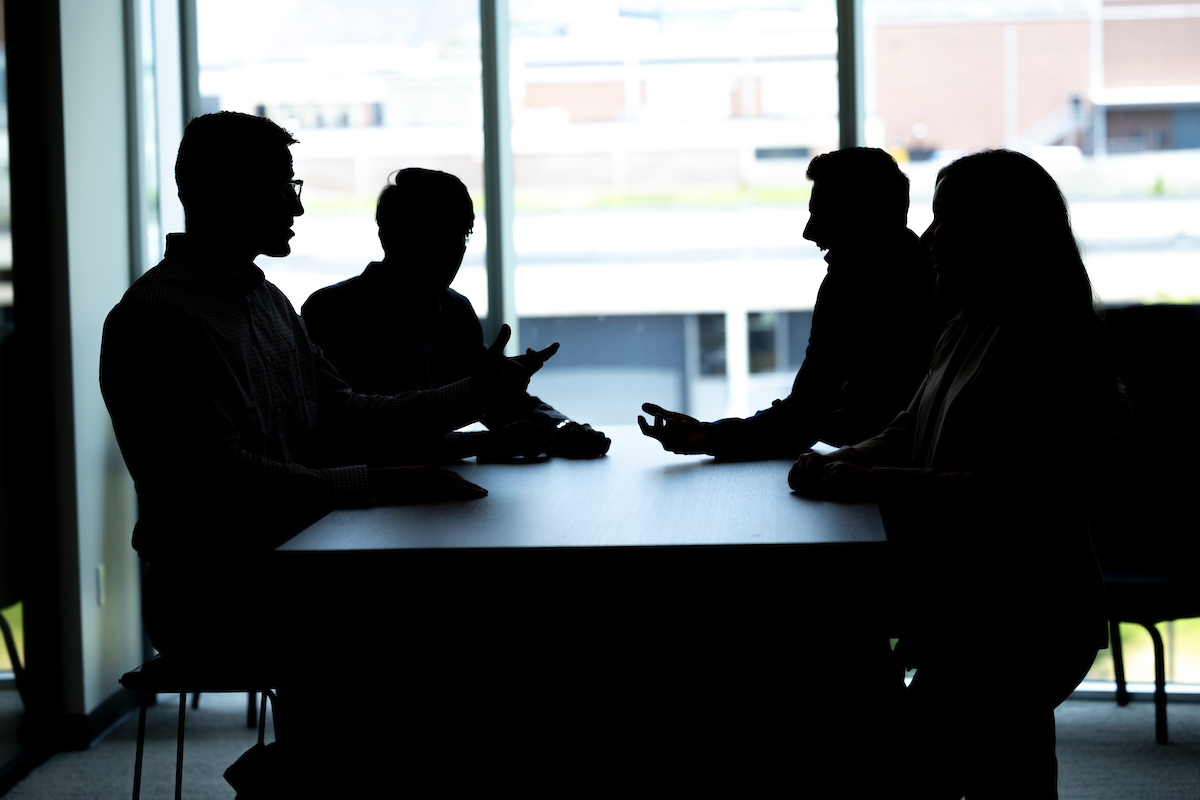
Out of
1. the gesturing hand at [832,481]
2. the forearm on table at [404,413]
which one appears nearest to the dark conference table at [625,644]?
the gesturing hand at [832,481]

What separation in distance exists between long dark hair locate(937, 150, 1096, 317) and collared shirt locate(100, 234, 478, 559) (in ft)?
3.83

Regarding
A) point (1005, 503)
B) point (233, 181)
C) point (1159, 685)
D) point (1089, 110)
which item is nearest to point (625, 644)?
point (1005, 503)

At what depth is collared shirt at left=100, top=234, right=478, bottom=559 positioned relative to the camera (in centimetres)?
188

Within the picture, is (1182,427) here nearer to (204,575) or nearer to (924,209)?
(924,209)

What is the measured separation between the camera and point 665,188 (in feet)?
12.3

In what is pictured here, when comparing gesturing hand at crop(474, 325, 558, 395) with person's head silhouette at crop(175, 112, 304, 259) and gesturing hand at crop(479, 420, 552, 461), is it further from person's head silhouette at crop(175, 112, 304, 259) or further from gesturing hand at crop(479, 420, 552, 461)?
person's head silhouette at crop(175, 112, 304, 259)

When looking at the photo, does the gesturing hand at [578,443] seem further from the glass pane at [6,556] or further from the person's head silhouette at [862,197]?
the glass pane at [6,556]

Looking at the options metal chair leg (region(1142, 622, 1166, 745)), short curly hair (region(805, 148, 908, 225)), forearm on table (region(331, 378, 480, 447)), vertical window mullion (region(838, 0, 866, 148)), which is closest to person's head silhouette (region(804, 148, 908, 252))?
short curly hair (region(805, 148, 908, 225))

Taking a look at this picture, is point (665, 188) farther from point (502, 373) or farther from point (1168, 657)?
point (1168, 657)

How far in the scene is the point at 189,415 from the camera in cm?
188

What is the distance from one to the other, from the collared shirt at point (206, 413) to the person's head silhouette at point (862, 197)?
1.29 meters

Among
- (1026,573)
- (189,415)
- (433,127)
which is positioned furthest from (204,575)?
(433,127)

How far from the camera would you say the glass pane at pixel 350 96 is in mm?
3756

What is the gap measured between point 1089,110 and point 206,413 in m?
3.10
